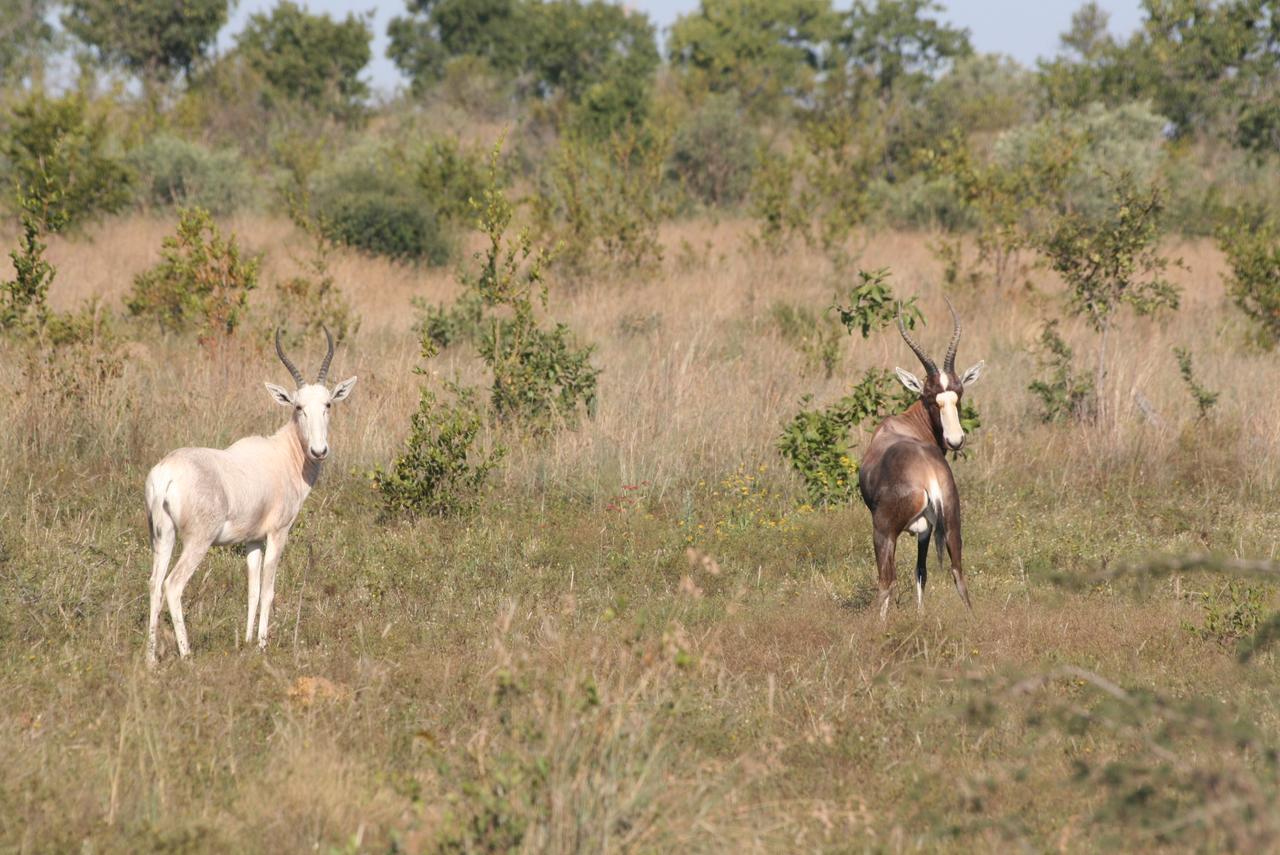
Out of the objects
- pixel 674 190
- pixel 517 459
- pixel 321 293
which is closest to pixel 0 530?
pixel 517 459

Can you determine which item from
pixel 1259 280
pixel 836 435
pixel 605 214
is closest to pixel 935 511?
pixel 836 435

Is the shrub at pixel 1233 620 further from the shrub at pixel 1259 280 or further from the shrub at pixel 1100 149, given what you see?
the shrub at pixel 1100 149

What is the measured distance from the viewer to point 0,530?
846 cm

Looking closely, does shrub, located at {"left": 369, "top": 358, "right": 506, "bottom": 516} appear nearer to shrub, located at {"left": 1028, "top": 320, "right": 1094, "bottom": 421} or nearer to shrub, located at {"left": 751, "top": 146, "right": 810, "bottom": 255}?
shrub, located at {"left": 1028, "top": 320, "right": 1094, "bottom": 421}

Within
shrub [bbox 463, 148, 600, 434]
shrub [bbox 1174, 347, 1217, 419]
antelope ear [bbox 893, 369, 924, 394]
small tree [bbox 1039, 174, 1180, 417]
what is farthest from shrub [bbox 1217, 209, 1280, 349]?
shrub [bbox 463, 148, 600, 434]

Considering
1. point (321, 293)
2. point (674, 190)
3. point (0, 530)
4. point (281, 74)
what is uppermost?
point (281, 74)

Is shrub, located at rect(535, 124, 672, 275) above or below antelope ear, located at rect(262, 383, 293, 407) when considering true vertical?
above

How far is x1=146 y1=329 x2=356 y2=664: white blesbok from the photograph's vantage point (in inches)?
259

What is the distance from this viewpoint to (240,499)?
22.9ft

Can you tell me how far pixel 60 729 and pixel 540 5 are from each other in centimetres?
5139

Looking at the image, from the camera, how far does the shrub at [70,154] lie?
19.8 m

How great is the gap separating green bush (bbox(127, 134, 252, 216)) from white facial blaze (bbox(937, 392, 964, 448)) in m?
18.4

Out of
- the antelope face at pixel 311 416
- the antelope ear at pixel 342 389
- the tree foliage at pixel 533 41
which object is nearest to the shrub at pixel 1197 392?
the antelope ear at pixel 342 389

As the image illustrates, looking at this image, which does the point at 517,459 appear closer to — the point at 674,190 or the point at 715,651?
the point at 715,651
